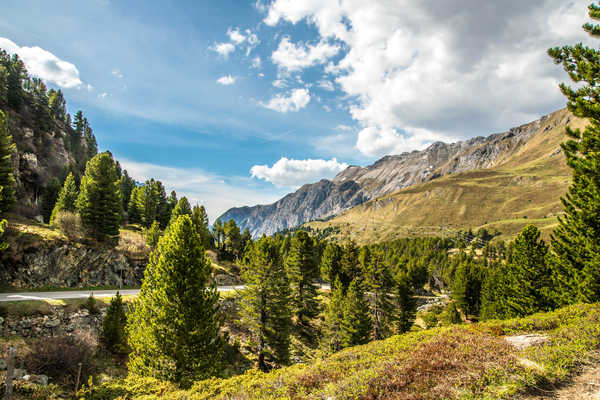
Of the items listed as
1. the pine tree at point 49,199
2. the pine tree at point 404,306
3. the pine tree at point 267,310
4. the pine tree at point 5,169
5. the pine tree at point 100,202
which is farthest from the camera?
the pine tree at point 49,199

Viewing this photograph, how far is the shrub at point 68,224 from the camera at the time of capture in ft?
119

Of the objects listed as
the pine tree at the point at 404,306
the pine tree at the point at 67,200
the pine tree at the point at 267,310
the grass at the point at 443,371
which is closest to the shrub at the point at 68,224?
the pine tree at the point at 67,200

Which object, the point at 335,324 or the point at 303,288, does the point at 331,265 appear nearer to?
the point at 303,288

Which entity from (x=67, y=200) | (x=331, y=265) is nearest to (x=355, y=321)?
(x=331, y=265)

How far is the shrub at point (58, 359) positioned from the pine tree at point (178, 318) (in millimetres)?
3540

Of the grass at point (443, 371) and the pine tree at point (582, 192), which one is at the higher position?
the pine tree at point (582, 192)

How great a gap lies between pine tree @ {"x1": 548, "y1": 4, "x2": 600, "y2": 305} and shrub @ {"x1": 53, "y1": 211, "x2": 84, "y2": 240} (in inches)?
2120

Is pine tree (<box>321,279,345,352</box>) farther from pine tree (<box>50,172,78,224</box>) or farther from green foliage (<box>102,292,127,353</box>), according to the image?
pine tree (<box>50,172,78,224</box>)

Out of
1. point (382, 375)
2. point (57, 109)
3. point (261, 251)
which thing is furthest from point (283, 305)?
point (57, 109)

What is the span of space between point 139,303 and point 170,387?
18.2ft

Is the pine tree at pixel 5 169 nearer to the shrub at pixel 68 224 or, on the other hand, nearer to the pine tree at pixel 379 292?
the shrub at pixel 68 224

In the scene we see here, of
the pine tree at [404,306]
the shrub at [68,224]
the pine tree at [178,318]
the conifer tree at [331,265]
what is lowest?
the pine tree at [404,306]

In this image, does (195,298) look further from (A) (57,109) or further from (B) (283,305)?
(A) (57,109)

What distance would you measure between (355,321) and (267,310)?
10574 mm
